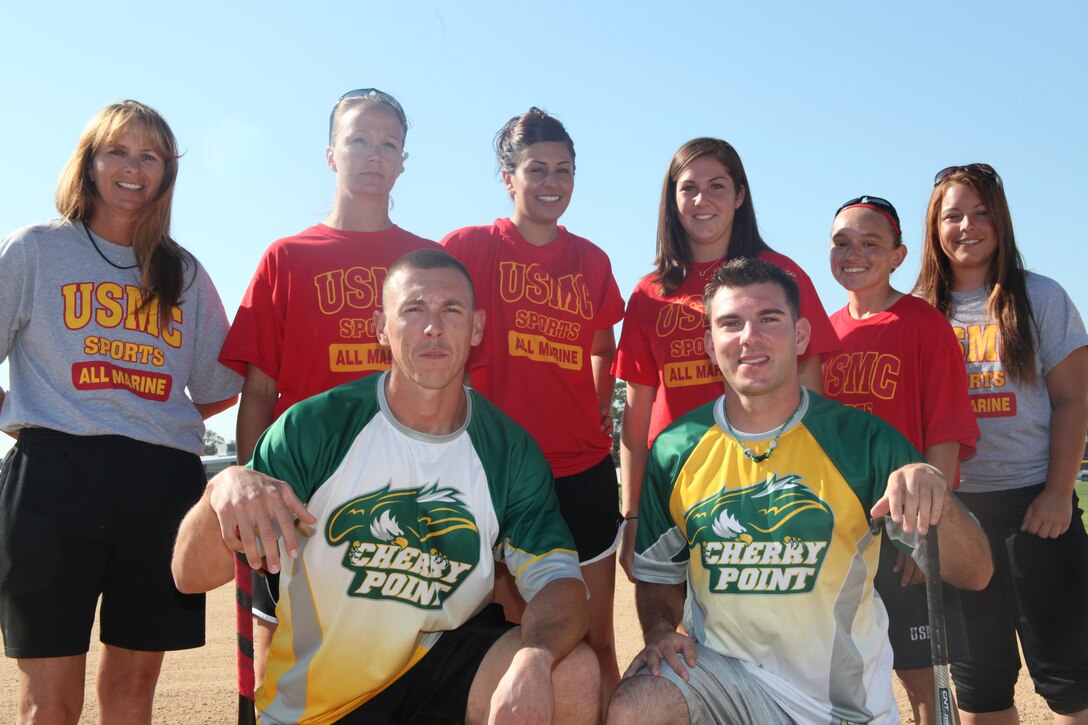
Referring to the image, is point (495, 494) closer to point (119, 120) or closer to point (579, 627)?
point (579, 627)

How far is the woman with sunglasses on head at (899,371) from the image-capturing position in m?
4.41

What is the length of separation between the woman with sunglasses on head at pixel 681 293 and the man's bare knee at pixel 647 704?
4.36 feet

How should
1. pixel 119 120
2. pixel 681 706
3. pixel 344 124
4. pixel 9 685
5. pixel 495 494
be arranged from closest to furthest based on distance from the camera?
pixel 681 706 < pixel 495 494 < pixel 119 120 < pixel 344 124 < pixel 9 685

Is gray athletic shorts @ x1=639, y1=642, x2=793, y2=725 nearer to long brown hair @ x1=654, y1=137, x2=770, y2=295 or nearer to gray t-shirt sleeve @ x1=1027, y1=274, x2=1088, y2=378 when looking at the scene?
long brown hair @ x1=654, y1=137, x2=770, y2=295

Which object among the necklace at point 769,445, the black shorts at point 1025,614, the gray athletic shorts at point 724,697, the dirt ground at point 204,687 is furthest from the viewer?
the dirt ground at point 204,687

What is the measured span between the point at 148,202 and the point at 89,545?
1557mm

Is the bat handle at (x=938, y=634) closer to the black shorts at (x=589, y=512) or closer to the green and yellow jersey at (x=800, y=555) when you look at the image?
the green and yellow jersey at (x=800, y=555)

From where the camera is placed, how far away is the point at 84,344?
12.7ft


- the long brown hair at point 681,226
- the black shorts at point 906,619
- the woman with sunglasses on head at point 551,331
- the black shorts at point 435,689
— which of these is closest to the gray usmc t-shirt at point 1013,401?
the black shorts at point 906,619

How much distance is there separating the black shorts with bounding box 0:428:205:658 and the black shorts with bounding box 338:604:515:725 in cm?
114

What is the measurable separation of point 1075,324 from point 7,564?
519 centimetres

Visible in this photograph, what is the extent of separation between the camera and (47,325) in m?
3.87

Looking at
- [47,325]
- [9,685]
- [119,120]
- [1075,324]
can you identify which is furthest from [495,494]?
[9,685]

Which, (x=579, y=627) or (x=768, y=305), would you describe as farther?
(x=768, y=305)
